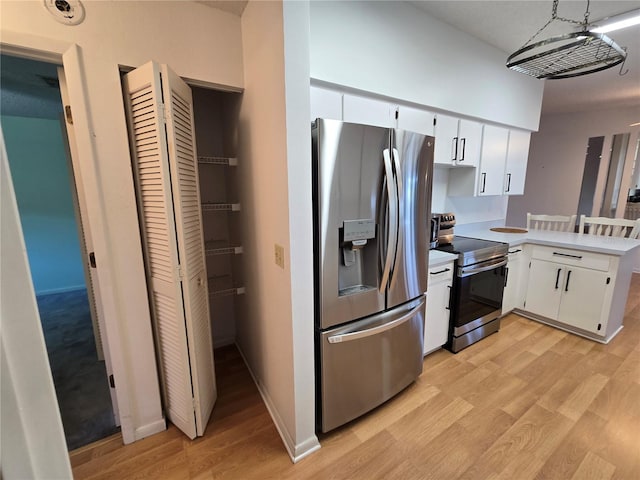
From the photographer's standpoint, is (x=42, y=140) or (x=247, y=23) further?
(x=42, y=140)

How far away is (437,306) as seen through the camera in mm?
2371

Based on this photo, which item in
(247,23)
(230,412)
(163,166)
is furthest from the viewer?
(230,412)

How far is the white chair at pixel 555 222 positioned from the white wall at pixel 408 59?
1406mm

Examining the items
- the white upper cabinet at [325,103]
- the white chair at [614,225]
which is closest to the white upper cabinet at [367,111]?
the white upper cabinet at [325,103]

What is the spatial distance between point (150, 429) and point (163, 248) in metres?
1.18

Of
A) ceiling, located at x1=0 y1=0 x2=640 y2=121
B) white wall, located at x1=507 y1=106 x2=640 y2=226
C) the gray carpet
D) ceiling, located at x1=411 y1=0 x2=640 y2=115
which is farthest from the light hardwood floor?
white wall, located at x1=507 y1=106 x2=640 y2=226

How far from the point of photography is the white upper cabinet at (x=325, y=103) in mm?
1858

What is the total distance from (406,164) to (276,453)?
1.88 meters

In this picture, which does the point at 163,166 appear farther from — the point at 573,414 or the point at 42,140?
the point at 42,140

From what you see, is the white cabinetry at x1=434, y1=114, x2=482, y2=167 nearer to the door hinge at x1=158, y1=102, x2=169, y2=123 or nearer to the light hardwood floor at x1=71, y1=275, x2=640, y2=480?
the light hardwood floor at x1=71, y1=275, x2=640, y2=480

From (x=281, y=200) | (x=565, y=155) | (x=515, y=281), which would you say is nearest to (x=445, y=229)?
(x=515, y=281)

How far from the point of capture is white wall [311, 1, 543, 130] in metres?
1.85

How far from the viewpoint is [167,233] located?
5.00 feet

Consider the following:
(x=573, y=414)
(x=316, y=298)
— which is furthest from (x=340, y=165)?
(x=573, y=414)
